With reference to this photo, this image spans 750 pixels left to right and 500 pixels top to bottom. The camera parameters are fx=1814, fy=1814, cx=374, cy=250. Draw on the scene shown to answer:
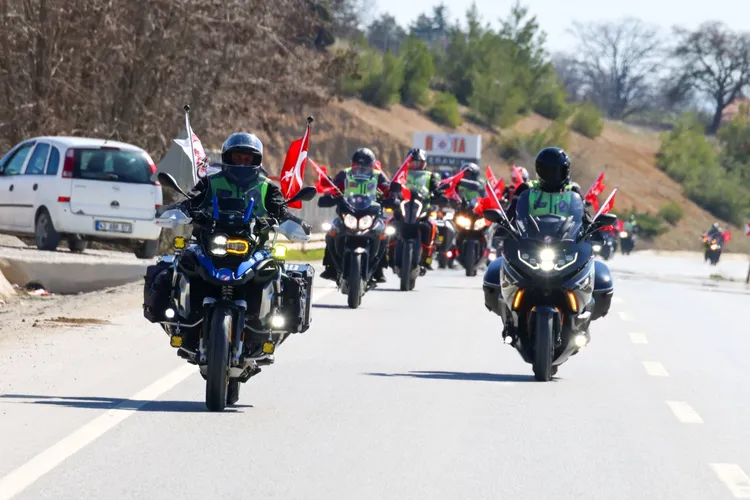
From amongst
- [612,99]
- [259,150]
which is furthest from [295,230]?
[612,99]

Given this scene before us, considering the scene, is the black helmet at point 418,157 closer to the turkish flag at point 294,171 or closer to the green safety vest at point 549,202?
the green safety vest at point 549,202

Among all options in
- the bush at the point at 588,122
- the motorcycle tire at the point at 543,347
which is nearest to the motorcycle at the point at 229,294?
the motorcycle tire at the point at 543,347

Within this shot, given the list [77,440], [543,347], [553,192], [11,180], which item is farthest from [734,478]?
[11,180]

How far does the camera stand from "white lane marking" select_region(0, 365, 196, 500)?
793cm

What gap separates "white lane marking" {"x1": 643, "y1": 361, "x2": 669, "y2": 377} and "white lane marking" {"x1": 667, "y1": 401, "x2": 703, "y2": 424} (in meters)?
2.06

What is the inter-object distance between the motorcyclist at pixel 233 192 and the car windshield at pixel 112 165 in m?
16.1

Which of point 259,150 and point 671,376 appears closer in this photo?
point 259,150

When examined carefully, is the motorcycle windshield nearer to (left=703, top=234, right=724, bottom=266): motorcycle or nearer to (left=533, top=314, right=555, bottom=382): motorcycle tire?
(left=533, top=314, right=555, bottom=382): motorcycle tire

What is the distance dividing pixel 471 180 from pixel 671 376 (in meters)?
15.6

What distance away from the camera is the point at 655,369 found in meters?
14.7

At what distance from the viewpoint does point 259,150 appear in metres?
11.1

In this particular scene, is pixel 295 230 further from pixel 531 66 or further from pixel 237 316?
pixel 531 66

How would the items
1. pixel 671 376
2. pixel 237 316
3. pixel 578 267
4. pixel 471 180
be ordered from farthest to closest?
1. pixel 471 180
2. pixel 671 376
3. pixel 578 267
4. pixel 237 316

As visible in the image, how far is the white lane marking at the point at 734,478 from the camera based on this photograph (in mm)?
8227
